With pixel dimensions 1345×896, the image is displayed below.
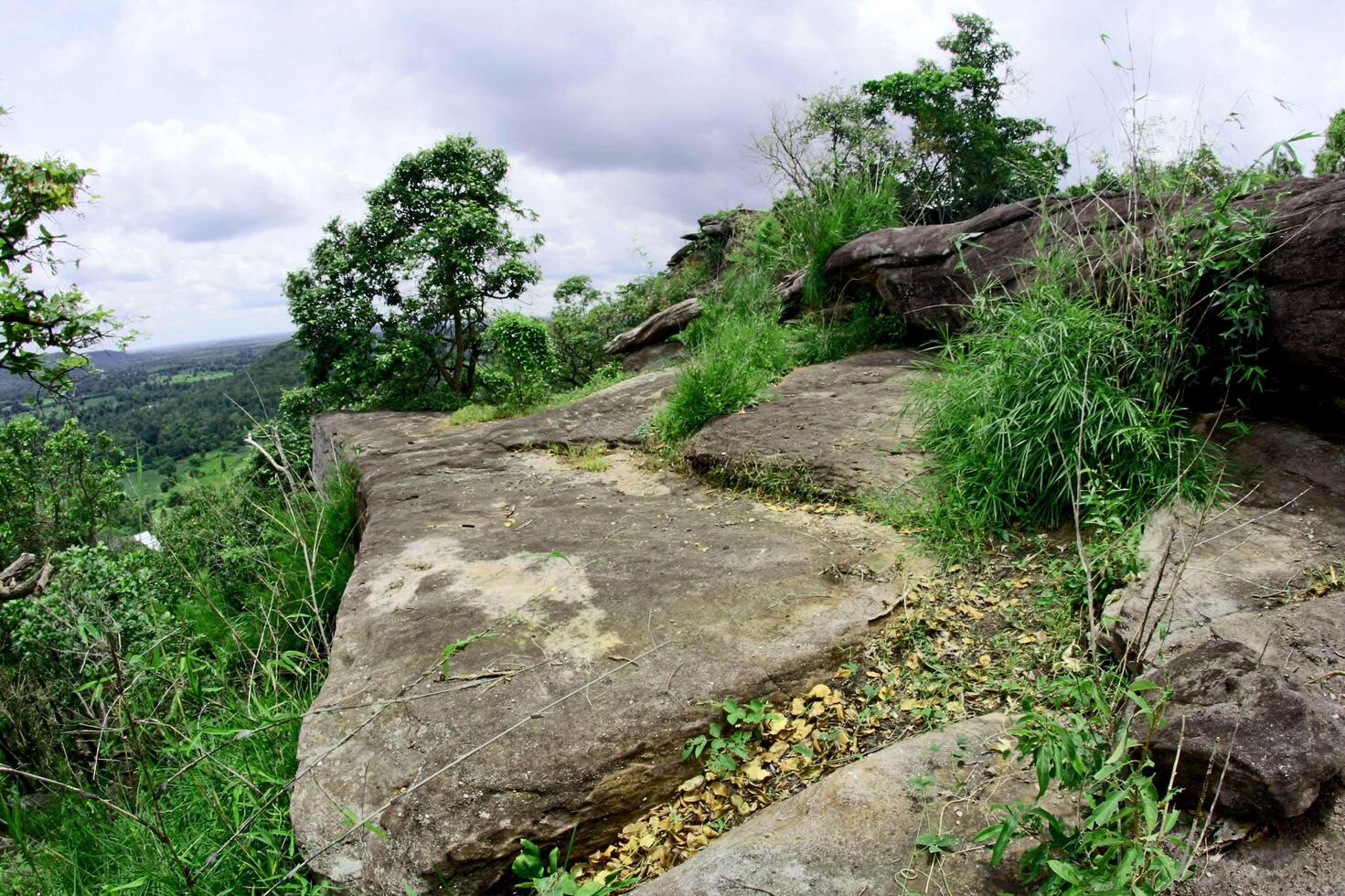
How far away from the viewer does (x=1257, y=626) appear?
2.28m

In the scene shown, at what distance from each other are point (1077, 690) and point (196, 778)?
8.58ft

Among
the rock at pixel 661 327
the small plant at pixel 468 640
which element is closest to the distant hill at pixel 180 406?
the rock at pixel 661 327

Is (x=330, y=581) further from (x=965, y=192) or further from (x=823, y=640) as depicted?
(x=965, y=192)

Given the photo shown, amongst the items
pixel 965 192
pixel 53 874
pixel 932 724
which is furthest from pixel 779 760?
pixel 965 192

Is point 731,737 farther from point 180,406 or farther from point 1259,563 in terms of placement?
point 180,406

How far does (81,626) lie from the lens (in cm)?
194

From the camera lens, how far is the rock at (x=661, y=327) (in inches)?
472

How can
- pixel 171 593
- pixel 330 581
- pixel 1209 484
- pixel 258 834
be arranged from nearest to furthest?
pixel 258 834 → pixel 1209 484 → pixel 330 581 → pixel 171 593

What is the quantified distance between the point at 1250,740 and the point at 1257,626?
61 cm

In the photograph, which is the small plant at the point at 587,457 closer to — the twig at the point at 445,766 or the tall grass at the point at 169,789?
the tall grass at the point at 169,789

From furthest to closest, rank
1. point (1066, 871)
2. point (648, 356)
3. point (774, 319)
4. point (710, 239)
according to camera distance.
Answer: point (710, 239)
point (648, 356)
point (774, 319)
point (1066, 871)

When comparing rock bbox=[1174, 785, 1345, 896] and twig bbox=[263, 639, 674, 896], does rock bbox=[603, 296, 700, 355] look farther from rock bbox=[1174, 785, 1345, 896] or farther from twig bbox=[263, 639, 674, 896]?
rock bbox=[1174, 785, 1345, 896]

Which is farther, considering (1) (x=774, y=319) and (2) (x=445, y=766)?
(1) (x=774, y=319)

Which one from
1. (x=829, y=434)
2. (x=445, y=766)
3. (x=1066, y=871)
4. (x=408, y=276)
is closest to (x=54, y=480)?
(x=408, y=276)
